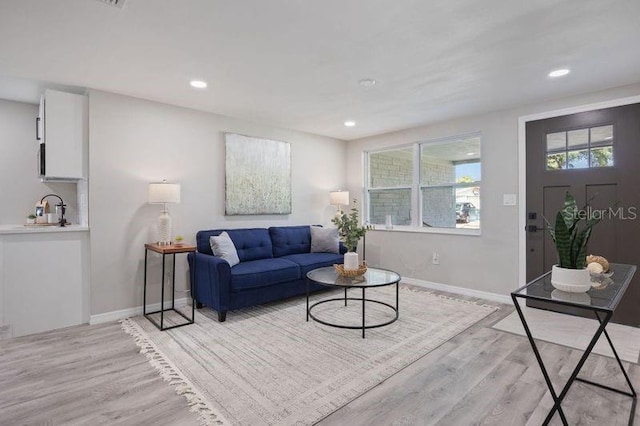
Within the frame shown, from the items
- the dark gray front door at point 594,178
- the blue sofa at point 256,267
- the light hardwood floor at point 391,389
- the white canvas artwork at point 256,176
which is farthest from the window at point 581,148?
the white canvas artwork at point 256,176

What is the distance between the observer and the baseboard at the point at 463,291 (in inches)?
157

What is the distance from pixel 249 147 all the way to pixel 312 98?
1.30m

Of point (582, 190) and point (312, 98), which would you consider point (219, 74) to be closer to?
point (312, 98)

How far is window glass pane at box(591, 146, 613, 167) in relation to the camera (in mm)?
3295

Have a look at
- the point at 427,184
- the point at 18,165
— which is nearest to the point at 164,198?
the point at 18,165

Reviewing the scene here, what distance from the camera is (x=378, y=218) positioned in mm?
5527

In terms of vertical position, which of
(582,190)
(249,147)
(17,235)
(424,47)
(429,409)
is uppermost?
(424,47)

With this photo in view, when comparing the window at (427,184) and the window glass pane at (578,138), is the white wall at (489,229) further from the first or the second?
the window glass pane at (578,138)

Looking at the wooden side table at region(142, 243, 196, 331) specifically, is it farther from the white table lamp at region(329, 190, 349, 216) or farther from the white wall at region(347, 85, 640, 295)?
the white wall at region(347, 85, 640, 295)

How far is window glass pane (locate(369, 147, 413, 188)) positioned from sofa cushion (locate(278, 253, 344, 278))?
5.15ft

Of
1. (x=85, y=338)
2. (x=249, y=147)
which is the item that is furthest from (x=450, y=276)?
(x=85, y=338)

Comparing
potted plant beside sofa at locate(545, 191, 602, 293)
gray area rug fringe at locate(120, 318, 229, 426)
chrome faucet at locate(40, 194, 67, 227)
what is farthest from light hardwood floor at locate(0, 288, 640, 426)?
chrome faucet at locate(40, 194, 67, 227)

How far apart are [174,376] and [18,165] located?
3271 mm

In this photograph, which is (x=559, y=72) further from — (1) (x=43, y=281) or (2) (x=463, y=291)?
(1) (x=43, y=281)
